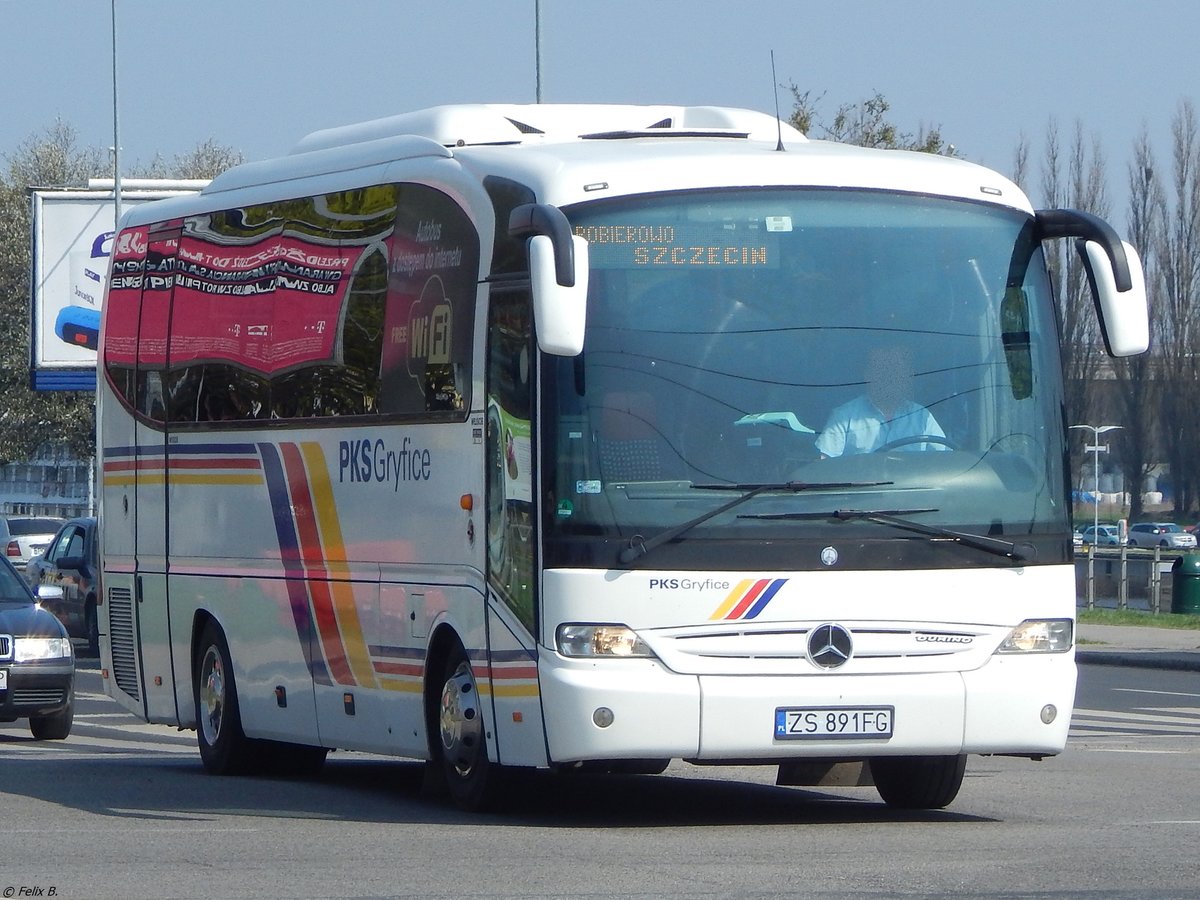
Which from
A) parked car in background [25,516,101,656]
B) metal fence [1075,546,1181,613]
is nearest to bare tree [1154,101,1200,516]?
metal fence [1075,546,1181,613]

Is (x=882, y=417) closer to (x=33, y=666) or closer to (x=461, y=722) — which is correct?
(x=461, y=722)

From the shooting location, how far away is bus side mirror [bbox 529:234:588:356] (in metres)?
9.82

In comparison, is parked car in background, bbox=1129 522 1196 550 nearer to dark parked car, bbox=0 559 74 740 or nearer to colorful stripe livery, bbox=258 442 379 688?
dark parked car, bbox=0 559 74 740

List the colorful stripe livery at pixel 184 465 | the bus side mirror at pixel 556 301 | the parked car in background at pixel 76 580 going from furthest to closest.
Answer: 1. the parked car in background at pixel 76 580
2. the colorful stripe livery at pixel 184 465
3. the bus side mirror at pixel 556 301

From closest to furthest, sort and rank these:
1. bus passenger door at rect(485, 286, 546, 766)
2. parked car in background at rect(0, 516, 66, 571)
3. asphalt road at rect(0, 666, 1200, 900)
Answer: asphalt road at rect(0, 666, 1200, 900), bus passenger door at rect(485, 286, 546, 766), parked car in background at rect(0, 516, 66, 571)

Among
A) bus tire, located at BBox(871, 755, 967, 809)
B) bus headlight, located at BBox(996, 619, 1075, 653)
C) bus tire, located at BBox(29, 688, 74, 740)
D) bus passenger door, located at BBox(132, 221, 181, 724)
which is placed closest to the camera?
bus headlight, located at BBox(996, 619, 1075, 653)

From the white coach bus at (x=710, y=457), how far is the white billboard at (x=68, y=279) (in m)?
32.9

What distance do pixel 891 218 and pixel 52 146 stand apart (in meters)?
58.7

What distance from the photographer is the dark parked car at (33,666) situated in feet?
56.1

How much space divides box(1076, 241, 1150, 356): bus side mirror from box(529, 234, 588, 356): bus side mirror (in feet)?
7.75

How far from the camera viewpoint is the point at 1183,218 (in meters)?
76.6

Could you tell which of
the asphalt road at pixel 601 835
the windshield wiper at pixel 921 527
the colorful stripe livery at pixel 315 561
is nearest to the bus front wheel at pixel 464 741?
the asphalt road at pixel 601 835

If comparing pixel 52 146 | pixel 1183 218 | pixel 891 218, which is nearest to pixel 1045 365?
pixel 891 218

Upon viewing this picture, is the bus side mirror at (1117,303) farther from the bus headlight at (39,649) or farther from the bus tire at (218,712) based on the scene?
the bus headlight at (39,649)
